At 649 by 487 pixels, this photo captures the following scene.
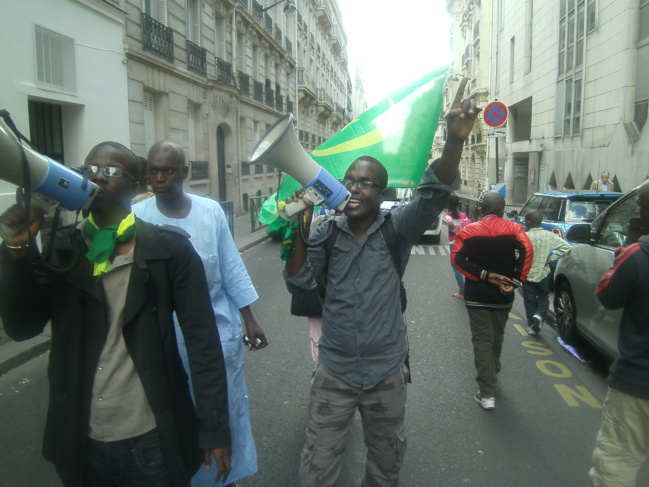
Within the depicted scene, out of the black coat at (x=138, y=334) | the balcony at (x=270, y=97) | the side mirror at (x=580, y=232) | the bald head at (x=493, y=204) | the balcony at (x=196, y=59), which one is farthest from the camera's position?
the balcony at (x=270, y=97)

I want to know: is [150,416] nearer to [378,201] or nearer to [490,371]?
[378,201]

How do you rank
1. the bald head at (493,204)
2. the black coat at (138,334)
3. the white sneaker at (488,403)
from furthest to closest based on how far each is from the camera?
the bald head at (493,204) → the white sneaker at (488,403) → the black coat at (138,334)

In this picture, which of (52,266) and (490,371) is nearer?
(52,266)

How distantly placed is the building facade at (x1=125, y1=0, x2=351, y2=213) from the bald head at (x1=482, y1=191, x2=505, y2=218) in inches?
371

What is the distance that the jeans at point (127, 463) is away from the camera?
1.75 m

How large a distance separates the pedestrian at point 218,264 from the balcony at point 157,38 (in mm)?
11600

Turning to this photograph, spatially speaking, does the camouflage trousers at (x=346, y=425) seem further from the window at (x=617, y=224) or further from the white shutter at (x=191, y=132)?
the white shutter at (x=191, y=132)

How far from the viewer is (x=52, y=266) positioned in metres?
1.62

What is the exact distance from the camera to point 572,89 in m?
19.8

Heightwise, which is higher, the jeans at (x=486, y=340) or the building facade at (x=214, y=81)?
the building facade at (x=214, y=81)

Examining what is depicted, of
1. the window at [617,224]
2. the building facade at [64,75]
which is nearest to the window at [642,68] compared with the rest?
the window at [617,224]

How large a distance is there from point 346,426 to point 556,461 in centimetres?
172

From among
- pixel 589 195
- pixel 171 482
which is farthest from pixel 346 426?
pixel 589 195

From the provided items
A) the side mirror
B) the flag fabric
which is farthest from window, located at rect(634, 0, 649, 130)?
the flag fabric
